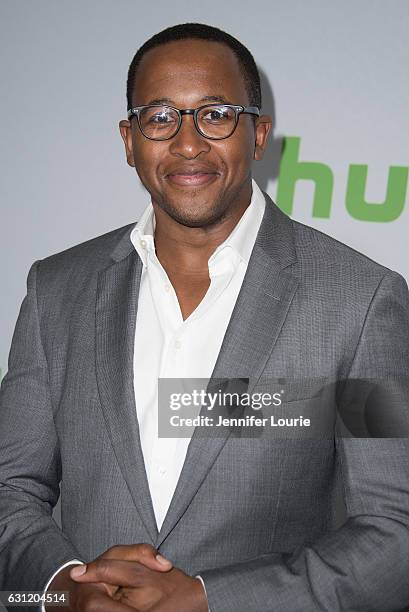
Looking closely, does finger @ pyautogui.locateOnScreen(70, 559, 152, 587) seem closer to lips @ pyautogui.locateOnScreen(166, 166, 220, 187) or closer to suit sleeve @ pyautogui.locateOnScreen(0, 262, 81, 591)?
suit sleeve @ pyautogui.locateOnScreen(0, 262, 81, 591)

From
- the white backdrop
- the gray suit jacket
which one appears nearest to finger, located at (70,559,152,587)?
the gray suit jacket

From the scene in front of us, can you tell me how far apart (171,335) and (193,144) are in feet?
1.61

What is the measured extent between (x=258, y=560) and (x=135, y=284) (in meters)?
0.80

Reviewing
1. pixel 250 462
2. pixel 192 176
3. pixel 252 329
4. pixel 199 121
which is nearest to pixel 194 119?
pixel 199 121

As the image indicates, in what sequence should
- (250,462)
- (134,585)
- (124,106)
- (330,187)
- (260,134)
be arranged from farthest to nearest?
(124,106) → (330,187) → (260,134) → (250,462) → (134,585)

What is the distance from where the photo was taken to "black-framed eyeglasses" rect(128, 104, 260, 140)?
227 centimetres

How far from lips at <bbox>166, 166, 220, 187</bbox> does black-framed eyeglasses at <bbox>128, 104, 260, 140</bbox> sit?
→ 86 millimetres

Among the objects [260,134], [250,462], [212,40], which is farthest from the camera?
[260,134]

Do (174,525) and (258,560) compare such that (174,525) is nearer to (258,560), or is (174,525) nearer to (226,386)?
(258,560)

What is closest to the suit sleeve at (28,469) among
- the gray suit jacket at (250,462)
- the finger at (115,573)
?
the gray suit jacket at (250,462)

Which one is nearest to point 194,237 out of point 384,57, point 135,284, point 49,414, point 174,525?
point 135,284

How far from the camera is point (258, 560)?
6.89 ft

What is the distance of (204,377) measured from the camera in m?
2.24

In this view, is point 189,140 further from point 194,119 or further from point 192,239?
point 192,239
